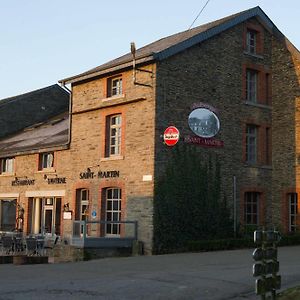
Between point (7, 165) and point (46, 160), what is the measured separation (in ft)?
12.4

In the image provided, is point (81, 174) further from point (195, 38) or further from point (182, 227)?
point (195, 38)

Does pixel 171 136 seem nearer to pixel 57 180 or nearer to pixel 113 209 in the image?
pixel 113 209

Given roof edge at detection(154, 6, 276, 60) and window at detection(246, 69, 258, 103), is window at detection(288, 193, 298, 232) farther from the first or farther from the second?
roof edge at detection(154, 6, 276, 60)

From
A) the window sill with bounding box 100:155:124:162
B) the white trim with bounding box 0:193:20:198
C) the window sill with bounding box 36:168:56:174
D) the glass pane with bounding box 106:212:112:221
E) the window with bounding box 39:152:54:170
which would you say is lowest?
the glass pane with bounding box 106:212:112:221

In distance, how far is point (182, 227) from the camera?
2017 cm

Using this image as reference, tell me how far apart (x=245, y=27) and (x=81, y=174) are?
956 cm

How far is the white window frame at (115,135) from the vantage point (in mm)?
21750

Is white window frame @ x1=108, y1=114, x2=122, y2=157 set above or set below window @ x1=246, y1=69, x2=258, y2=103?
below

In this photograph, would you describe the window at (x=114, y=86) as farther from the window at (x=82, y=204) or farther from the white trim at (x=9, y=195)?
the white trim at (x=9, y=195)

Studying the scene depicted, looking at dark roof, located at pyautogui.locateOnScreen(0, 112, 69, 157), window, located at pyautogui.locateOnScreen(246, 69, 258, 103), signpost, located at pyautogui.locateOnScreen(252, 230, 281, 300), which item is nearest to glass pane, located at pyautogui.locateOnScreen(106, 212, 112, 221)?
dark roof, located at pyautogui.locateOnScreen(0, 112, 69, 157)

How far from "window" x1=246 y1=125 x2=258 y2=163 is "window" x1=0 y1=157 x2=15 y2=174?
1235cm

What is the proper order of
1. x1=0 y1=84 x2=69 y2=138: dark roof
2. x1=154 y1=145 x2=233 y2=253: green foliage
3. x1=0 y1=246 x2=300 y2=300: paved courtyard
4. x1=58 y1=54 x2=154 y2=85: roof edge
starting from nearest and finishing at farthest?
1. x1=0 y1=246 x2=300 y2=300: paved courtyard
2. x1=154 y1=145 x2=233 y2=253: green foliage
3. x1=58 y1=54 x2=154 y2=85: roof edge
4. x1=0 y1=84 x2=69 y2=138: dark roof

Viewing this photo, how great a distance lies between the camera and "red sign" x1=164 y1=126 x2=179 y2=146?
19.8 metres

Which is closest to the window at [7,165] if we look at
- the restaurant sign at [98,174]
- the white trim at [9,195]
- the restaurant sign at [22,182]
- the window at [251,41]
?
the restaurant sign at [22,182]
